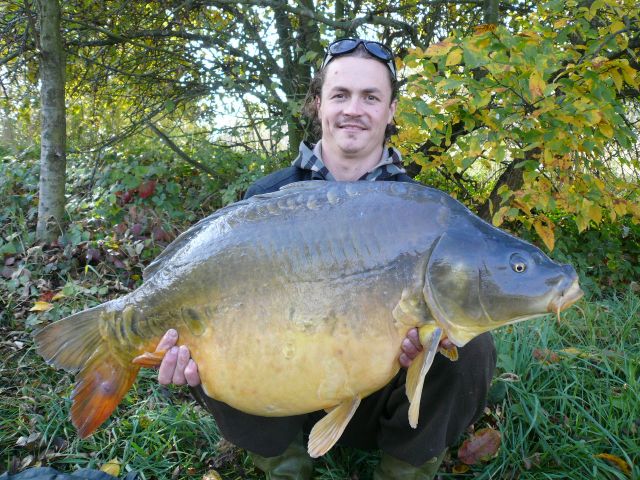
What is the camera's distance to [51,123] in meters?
3.10

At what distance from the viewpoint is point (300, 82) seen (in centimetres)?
387

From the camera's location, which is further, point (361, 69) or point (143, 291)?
point (361, 69)

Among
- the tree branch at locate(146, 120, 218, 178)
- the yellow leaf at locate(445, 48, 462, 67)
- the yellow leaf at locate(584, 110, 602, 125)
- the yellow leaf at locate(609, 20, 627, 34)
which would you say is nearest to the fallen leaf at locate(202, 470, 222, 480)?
the yellow leaf at locate(445, 48, 462, 67)

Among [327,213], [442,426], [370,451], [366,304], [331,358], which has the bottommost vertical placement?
[370,451]

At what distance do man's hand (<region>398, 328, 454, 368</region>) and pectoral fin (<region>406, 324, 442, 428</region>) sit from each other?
11 mm

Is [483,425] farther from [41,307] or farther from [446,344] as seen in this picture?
[41,307]

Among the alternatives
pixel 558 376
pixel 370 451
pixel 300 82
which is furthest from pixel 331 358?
pixel 300 82

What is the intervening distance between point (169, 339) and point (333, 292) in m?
0.42

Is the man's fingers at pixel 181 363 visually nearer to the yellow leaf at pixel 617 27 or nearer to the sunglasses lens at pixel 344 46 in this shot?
the sunglasses lens at pixel 344 46

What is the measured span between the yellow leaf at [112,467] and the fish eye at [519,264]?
1361mm

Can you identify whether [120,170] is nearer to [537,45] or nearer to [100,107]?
[100,107]

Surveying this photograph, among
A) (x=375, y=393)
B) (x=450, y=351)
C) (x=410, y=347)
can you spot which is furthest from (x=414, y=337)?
(x=375, y=393)

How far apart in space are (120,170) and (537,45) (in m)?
2.54

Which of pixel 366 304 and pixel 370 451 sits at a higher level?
pixel 366 304
